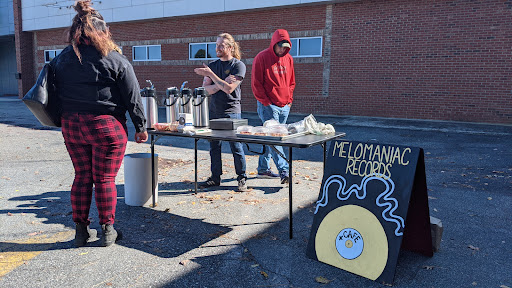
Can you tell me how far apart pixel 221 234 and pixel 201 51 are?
50.6 ft

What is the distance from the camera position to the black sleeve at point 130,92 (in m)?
Result: 3.28

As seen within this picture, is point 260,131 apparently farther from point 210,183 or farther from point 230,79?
point 210,183

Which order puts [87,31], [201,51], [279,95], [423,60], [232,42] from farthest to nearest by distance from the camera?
[201,51] → [423,60] → [279,95] → [232,42] → [87,31]

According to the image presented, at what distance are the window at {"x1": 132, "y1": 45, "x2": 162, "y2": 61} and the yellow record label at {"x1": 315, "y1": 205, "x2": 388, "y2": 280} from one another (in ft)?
58.5

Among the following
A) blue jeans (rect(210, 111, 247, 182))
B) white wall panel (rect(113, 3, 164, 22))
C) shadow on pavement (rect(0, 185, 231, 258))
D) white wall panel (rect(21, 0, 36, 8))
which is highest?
white wall panel (rect(21, 0, 36, 8))

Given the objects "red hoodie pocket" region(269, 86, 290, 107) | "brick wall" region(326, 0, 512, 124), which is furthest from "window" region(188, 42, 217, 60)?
"red hoodie pocket" region(269, 86, 290, 107)

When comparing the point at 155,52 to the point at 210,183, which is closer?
the point at 210,183

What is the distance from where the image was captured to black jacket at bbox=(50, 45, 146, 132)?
124 inches

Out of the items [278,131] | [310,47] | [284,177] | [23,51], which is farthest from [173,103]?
[23,51]

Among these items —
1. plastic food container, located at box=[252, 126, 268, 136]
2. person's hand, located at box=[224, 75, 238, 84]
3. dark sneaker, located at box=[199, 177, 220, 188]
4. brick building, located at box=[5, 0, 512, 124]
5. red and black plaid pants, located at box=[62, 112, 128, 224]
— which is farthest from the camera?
brick building, located at box=[5, 0, 512, 124]

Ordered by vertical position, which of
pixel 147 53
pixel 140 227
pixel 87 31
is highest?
pixel 147 53

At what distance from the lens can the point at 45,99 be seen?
3.14 metres

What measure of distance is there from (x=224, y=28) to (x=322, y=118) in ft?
20.8

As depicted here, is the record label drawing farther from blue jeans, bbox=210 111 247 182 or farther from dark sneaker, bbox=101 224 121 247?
blue jeans, bbox=210 111 247 182
